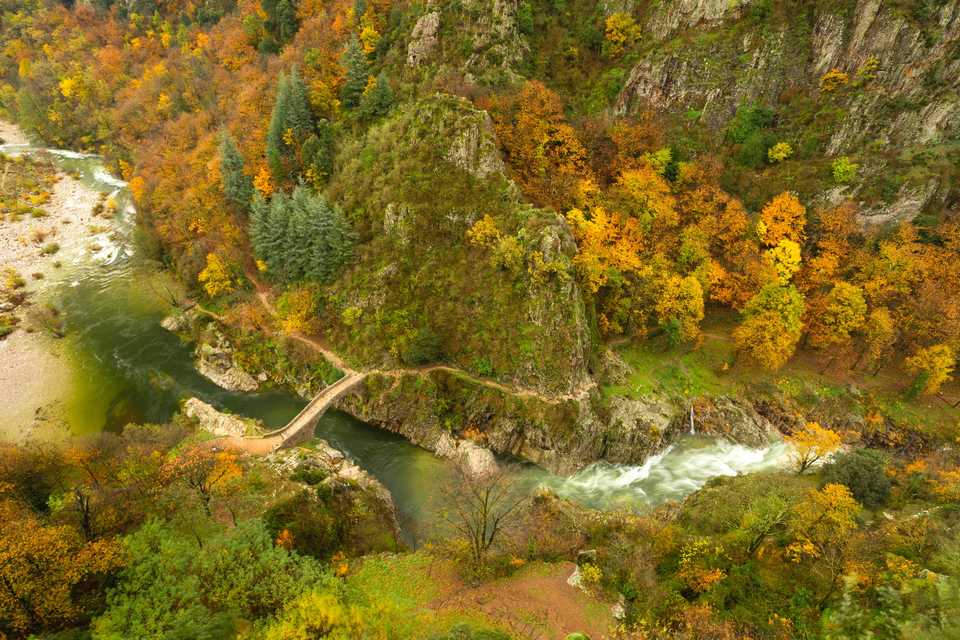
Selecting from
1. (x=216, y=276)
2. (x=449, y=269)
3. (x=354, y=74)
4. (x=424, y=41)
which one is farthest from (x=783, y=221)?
(x=216, y=276)

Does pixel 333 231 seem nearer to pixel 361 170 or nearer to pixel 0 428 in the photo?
pixel 361 170

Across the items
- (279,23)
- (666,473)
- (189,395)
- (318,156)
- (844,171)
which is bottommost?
(189,395)

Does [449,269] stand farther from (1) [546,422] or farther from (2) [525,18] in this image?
(2) [525,18]

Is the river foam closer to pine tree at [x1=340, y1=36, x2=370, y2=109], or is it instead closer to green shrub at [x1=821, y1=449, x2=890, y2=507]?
green shrub at [x1=821, y1=449, x2=890, y2=507]

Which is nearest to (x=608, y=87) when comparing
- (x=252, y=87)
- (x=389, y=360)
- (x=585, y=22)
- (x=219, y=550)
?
(x=585, y=22)

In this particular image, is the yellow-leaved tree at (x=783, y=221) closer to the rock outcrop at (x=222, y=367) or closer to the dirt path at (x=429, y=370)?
the dirt path at (x=429, y=370)

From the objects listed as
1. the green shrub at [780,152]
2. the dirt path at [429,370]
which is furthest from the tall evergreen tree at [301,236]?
the green shrub at [780,152]

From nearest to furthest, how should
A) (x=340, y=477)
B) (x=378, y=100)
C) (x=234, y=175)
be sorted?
(x=340, y=477) → (x=378, y=100) → (x=234, y=175)
